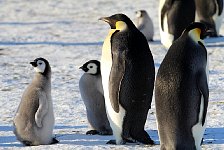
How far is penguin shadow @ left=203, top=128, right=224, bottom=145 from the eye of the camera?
21.6ft

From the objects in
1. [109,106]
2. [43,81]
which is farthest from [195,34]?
[43,81]

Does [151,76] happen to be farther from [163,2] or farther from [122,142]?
[163,2]

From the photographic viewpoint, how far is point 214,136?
681cm

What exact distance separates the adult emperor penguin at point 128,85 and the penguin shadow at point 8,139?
36.4 inches

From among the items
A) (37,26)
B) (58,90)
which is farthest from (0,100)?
(37,26)

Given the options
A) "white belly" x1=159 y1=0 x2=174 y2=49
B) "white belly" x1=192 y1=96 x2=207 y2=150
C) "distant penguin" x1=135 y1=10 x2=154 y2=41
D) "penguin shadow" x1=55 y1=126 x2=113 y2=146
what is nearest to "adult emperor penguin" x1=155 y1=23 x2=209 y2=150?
"white belly" x1=192 y1=96 x2=207 y2=150

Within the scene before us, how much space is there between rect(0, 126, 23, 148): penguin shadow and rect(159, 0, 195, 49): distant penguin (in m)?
4.99

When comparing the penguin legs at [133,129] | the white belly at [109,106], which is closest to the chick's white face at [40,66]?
the white belly at [109,106]

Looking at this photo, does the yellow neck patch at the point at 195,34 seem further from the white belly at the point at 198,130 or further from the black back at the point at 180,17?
the black back at the point at 180,17

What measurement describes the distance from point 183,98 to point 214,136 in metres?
1.04

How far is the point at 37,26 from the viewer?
568 inches

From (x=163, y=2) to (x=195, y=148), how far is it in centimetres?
640

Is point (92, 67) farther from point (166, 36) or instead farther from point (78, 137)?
point (166, 36)

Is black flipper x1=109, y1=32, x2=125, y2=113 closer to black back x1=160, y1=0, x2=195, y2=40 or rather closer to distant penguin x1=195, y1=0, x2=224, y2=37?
black back x1=160, y1=0, x2=195, y2=40
